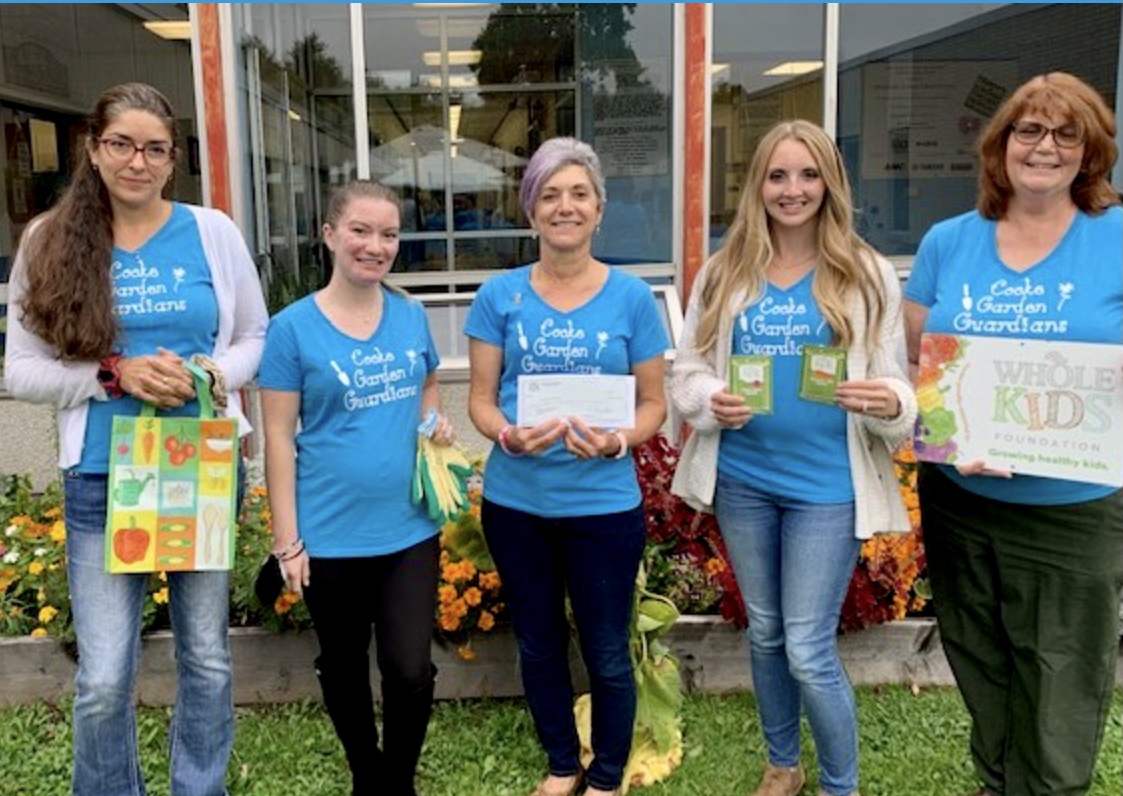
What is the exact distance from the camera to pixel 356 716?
2797mm

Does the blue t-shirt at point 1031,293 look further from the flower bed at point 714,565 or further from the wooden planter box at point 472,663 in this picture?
the wooden planter box at point 472,663

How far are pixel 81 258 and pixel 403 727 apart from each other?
5.01 ft

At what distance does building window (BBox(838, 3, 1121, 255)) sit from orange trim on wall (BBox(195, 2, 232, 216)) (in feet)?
17.4

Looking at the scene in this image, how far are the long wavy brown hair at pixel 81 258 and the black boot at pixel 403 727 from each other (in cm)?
120

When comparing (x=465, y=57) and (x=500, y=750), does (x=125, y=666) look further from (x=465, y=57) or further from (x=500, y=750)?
(x=465, y=57)

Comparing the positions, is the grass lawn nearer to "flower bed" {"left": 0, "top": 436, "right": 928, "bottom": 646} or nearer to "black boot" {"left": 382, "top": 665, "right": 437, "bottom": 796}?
"flower bed" {"left": 0, "top": 436, "right": 928, "bottom": 646}

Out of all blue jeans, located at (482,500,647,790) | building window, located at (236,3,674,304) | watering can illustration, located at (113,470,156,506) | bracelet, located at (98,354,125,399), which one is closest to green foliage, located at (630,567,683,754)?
blue jeans, located at (482,500,647,790)

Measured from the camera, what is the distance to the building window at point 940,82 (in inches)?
343

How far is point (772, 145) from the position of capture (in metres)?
2.63

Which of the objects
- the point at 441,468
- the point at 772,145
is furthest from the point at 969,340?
the point at 441,468

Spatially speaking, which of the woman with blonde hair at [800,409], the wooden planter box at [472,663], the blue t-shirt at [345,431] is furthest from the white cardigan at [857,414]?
the wooden planter box at [472,663]

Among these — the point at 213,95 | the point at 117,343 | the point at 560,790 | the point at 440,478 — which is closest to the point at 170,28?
the point at 213,95

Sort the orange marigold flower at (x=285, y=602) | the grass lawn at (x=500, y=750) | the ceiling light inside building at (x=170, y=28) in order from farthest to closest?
the ceiling light inside building at (x=170, y=28), the orange marigold flower at (x=285, y=602), the grass lawn at (x=500, y=750)

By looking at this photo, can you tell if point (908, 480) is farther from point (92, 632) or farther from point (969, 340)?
point (92, 632)
